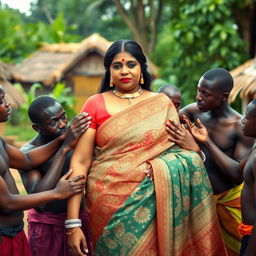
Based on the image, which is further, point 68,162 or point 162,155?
point 68,162

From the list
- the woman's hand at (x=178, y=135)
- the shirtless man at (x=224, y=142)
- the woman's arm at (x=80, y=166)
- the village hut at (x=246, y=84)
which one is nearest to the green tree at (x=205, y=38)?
the village hut at (x=246, y=84)

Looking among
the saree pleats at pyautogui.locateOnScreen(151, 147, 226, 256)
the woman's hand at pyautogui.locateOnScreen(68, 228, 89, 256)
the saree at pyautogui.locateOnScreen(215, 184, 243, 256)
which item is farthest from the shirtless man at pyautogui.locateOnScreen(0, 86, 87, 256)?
the saree at pyautogui.locateOnScreen(215, 184, 243, 256)

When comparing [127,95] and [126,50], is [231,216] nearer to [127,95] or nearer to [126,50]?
[127,95]

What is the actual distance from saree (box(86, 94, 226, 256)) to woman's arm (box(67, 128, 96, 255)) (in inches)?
2.1

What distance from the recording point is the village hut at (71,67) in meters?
18.6

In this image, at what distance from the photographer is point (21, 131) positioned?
2081cm

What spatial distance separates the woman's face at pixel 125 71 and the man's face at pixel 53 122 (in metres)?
0.47

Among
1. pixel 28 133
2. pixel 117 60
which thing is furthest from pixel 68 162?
pixel 28 133

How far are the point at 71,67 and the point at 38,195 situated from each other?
16.3 meters

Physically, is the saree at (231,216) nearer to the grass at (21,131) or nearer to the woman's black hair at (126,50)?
the woman's black hair at (126,50)

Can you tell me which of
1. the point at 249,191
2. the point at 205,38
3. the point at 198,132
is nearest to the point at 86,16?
the point at 205,38

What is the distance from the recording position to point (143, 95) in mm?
3488

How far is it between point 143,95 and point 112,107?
24 centimetres

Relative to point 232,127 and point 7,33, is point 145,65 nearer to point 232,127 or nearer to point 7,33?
point 232,127
